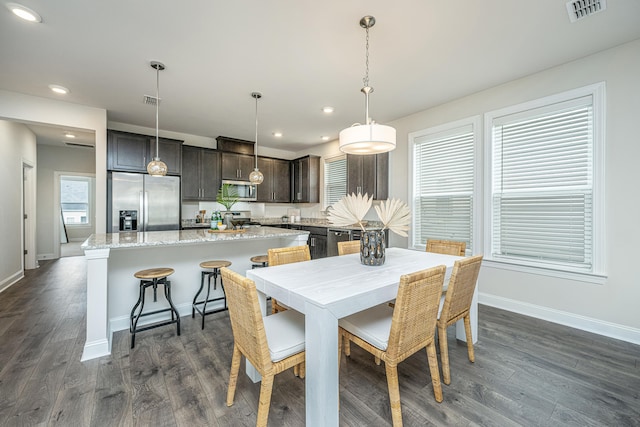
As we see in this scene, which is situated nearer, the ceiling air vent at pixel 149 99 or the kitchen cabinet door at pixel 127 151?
the ceiling air vent at pixel 149 99

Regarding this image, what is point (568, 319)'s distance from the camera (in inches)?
110

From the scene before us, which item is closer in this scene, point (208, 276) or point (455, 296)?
point (455, 296)

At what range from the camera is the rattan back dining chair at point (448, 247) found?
2.78 meters

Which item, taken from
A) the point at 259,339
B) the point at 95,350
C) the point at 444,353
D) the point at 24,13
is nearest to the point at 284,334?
the point at 259,339

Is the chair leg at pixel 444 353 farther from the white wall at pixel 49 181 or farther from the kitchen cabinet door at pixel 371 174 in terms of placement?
the white wall at pixel 49 181

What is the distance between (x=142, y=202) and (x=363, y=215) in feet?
13.2

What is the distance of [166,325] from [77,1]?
112 inches

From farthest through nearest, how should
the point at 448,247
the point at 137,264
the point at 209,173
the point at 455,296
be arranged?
the point at 209,173 → the point at 448,247 → the point at 137,264 → the point at 455,296

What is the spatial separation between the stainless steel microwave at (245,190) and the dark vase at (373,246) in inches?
164

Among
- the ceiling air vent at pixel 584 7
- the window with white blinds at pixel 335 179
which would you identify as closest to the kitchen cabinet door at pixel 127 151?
the window with white blinds at pixel 335 179

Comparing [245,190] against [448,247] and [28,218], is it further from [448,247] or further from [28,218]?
[448,247]

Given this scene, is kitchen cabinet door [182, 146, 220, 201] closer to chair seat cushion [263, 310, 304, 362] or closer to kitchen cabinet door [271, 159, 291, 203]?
kitchen cabinet door [271, 159, 291, 203]

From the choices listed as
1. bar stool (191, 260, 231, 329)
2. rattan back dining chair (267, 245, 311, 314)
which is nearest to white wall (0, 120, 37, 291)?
bar stool (191, 260, 231, 329)

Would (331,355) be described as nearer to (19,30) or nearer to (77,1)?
(77,1)
